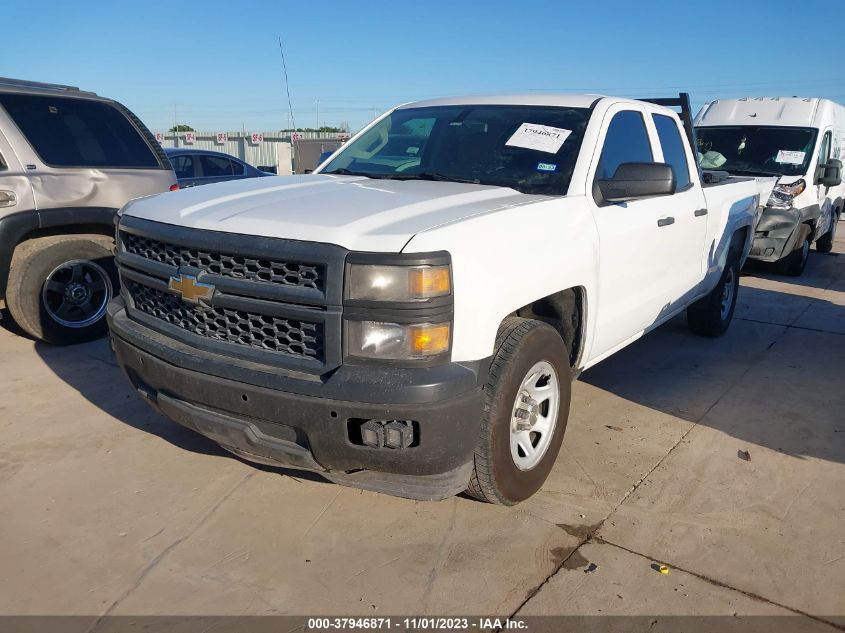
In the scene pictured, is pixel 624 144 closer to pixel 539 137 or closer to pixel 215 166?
pixel 539 137

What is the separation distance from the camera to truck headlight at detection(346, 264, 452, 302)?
2.52m

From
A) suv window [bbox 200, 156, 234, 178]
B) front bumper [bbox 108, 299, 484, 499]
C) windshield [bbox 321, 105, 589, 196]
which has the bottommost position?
front bumper [bbox 108, 299, 484, 499]

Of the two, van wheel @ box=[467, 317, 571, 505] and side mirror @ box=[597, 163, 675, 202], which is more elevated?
side mirror @ box=[597, 163, 675, 202]

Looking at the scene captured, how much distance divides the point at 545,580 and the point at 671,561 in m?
0.56

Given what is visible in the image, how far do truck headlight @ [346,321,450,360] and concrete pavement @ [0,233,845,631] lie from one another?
36.8 inches

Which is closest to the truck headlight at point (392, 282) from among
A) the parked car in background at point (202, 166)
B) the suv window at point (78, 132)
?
the suv window at point (78, 132)

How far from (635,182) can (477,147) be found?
36.9 inches

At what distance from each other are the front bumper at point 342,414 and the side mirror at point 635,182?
1485mm

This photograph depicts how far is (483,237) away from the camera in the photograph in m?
2.78

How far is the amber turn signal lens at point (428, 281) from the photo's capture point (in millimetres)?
2521

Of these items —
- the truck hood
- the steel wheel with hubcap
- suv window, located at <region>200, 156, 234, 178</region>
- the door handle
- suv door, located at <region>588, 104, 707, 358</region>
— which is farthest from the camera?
suv window, located at <region>200, 156, 234, 178</region>

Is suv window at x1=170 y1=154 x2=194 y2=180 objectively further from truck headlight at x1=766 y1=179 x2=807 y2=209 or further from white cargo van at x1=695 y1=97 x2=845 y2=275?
truck headlight at x1=766 y1=179 x2=807 y2=209

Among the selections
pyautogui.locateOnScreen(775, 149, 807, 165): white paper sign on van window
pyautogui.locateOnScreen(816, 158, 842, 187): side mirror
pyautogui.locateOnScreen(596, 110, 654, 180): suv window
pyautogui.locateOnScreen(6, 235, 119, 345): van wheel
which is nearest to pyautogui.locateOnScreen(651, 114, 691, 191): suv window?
pyautogui.locateOnScreen(596, 110, 654, 180): suv window
